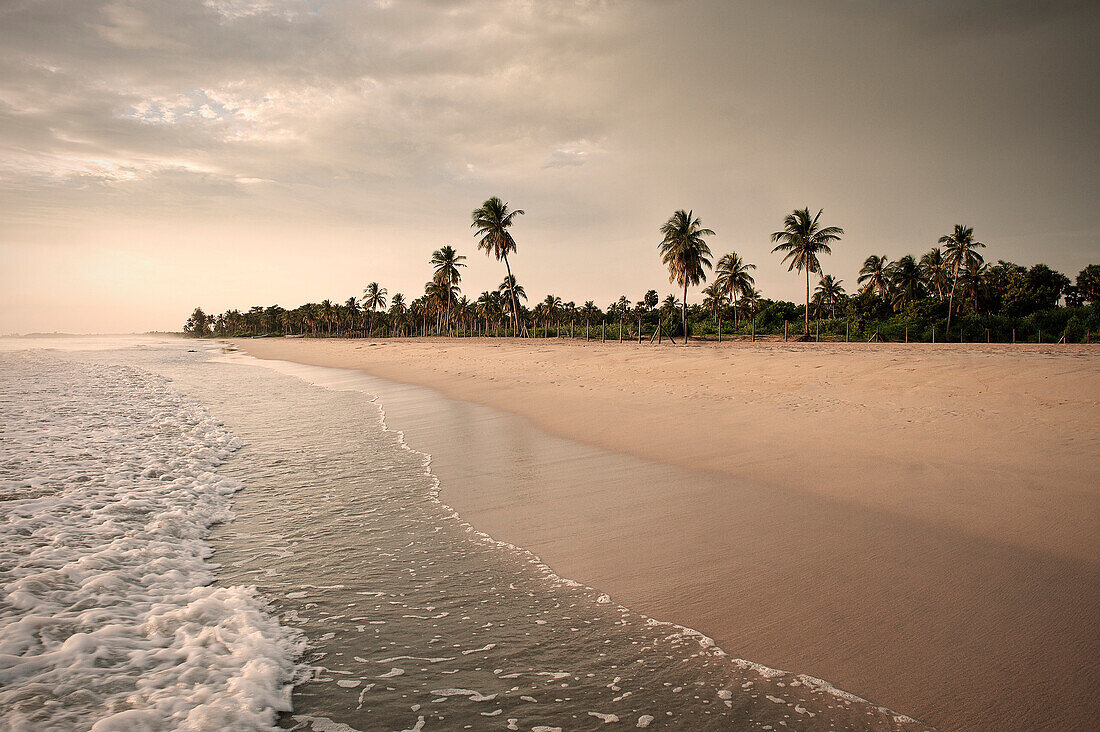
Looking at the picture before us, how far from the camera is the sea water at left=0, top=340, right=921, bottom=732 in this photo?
291 centimetres

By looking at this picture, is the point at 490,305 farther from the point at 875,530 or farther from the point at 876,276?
the point at 875,530

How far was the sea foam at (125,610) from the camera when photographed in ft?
9.77

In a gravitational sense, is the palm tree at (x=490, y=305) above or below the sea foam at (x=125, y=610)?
above

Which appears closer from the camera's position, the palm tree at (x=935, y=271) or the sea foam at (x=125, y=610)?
the sea foam at (x=125, y=610)

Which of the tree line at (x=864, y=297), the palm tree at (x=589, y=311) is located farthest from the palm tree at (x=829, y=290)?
the palm tree at (x=589, y=311)

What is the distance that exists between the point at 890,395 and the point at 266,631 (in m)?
12.3

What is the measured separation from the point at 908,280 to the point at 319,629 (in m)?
70.9

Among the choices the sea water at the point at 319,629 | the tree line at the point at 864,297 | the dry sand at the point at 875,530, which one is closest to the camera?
the sea water at the point at 319,629

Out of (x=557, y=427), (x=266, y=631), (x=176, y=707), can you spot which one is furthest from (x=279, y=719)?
(x=557, y=427)

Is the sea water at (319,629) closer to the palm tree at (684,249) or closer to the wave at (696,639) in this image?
the wave at (696,639)

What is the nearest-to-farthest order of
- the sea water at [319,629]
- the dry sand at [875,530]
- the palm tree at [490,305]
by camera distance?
the sea water at [319,629], the dry sand at [875,530], the palm tree at [490,305]

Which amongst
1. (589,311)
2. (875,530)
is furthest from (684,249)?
(589,311)

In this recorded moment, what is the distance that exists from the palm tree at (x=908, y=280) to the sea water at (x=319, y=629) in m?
67.7

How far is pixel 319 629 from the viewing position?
376 cm
